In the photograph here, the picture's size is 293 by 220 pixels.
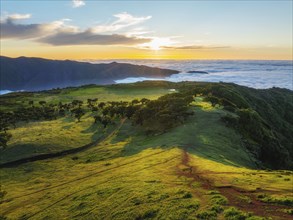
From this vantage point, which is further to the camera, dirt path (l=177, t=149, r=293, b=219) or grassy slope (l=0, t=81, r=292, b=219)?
grassy slope (l=0, t=81, r=292, b=219)

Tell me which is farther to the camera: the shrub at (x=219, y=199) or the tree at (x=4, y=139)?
the tree at (x=4, y=139)

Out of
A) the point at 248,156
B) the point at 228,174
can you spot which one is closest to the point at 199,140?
the point at 248,156

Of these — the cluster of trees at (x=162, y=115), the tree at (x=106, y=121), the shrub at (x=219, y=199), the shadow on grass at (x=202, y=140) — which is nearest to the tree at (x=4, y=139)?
the shadow on grass at (x=202, y=140)

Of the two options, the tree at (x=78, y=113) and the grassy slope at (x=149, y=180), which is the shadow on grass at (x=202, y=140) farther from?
the tree at (x=78, y=113)

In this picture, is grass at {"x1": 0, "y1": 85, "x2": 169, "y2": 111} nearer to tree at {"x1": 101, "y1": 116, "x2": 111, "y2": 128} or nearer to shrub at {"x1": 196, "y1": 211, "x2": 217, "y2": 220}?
tree at {"x1": 101, "y1": 116, "x2": 111, "y2": 128}

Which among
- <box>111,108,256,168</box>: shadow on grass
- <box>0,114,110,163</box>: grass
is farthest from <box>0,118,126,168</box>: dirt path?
<box>111,108,256,168</box>: shadow on grass

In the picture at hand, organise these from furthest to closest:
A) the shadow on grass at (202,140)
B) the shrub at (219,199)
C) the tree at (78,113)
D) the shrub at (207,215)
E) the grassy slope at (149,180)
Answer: the tree at (78,113) < the shadow on grass at (202,140) < the grassy slope at (149,180) < the shrub at (219,199) < the shrub at (207,215)

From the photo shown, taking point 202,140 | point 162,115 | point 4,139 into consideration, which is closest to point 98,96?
point 162,115

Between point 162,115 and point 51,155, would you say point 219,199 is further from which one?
point 162,115
